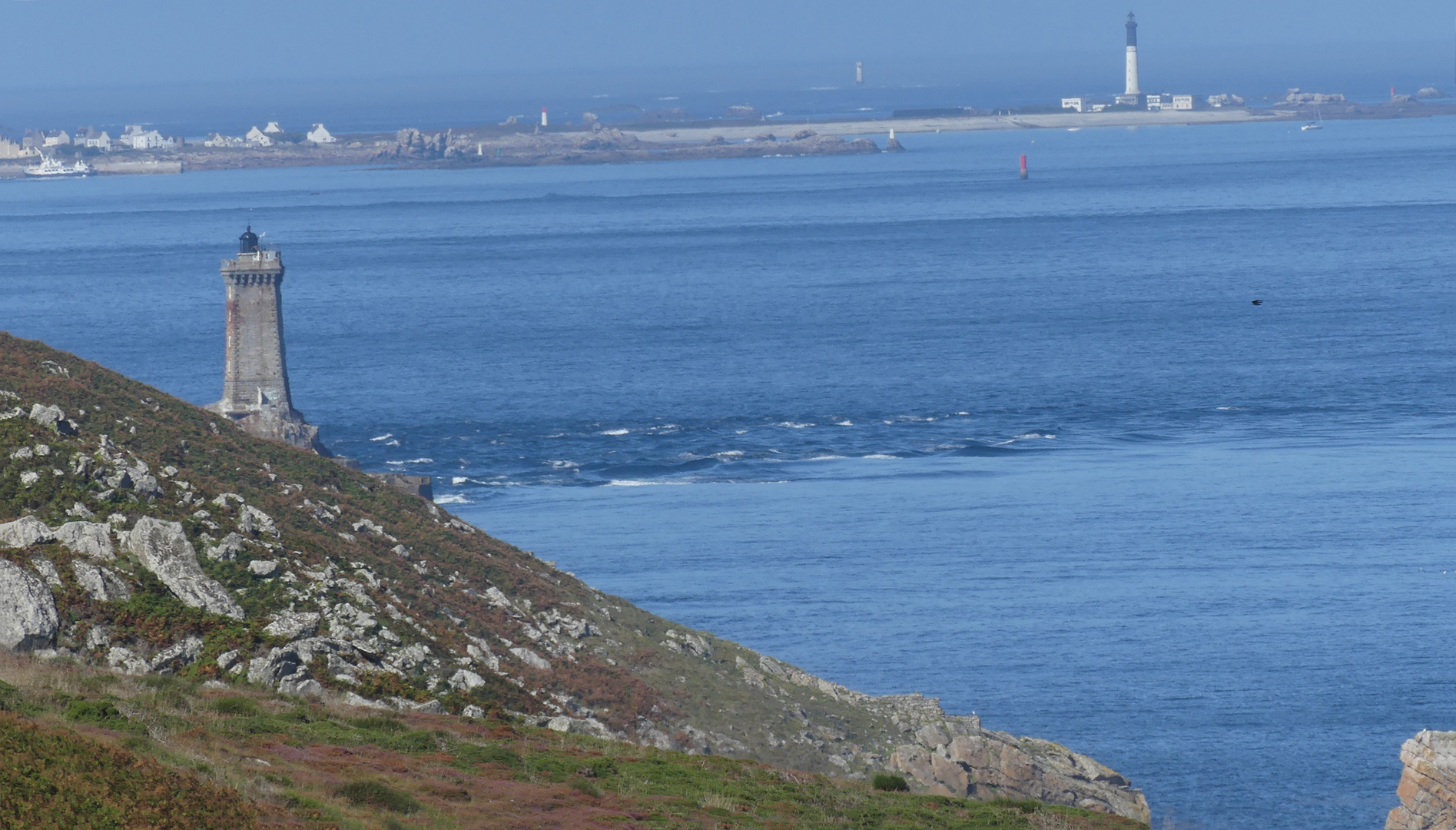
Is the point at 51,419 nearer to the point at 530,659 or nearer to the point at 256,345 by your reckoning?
the point at 530,659

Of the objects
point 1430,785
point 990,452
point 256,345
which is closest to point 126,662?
point 1430,785

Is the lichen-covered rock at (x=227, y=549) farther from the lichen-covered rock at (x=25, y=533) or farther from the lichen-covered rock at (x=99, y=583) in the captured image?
the lichen-covered rock at (x=25, y=533)

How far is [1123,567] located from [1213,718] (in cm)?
1697

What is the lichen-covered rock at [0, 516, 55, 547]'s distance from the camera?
31484mm

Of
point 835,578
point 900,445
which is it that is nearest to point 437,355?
point 900,445

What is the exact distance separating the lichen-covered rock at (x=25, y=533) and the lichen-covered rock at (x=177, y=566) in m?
1.60

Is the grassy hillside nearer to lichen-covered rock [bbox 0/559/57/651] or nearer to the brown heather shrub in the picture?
the brown heather shrub

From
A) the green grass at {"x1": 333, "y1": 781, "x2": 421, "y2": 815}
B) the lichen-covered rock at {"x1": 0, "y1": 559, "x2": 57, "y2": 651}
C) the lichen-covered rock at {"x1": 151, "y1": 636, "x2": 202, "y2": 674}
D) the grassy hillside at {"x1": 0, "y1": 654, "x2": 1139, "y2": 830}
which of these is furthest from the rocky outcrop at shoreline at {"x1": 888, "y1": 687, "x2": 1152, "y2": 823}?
the lichen-covered rock at {"x1": 0, "y1": 559, "x2": 57, "y2": 651}

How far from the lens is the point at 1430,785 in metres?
35.8

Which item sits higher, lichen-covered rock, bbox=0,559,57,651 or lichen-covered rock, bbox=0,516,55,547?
lichen-covered rock, bbox=0,516,55,547

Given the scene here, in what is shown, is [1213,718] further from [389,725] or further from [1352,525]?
[389,725]

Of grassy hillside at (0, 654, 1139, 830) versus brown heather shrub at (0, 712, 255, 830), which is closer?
brown heather shrub at (0, 712, 255, 830)

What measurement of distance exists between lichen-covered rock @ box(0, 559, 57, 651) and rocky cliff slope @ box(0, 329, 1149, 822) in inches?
1.5

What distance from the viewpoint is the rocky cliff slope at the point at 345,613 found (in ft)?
102
